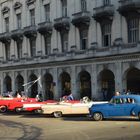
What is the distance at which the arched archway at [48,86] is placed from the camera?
5594 centimetres

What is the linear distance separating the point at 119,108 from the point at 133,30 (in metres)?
16.5

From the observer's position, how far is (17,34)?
199ft

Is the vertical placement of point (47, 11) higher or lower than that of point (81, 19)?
higher

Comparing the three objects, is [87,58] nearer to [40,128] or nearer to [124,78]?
[124,78]

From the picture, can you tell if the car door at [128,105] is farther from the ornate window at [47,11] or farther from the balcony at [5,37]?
the balcony at [5,37]

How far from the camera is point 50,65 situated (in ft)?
178

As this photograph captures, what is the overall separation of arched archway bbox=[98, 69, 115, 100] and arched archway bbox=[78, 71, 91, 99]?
2665mm

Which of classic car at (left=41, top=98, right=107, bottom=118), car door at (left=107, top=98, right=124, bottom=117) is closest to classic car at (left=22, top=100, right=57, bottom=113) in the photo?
classic car at (left=41, top=98, right=107, bottom=118)

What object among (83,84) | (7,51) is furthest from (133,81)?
(7,51)

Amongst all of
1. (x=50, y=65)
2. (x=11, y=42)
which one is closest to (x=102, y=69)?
(x=50, y=65)

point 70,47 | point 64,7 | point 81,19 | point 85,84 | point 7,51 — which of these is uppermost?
point 64,7

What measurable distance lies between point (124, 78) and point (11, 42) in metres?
23.7

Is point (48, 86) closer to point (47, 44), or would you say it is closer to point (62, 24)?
point (47, 44)

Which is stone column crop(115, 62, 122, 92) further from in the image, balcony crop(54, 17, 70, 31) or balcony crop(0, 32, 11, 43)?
balcony crop(0, 32, 11, 43)
